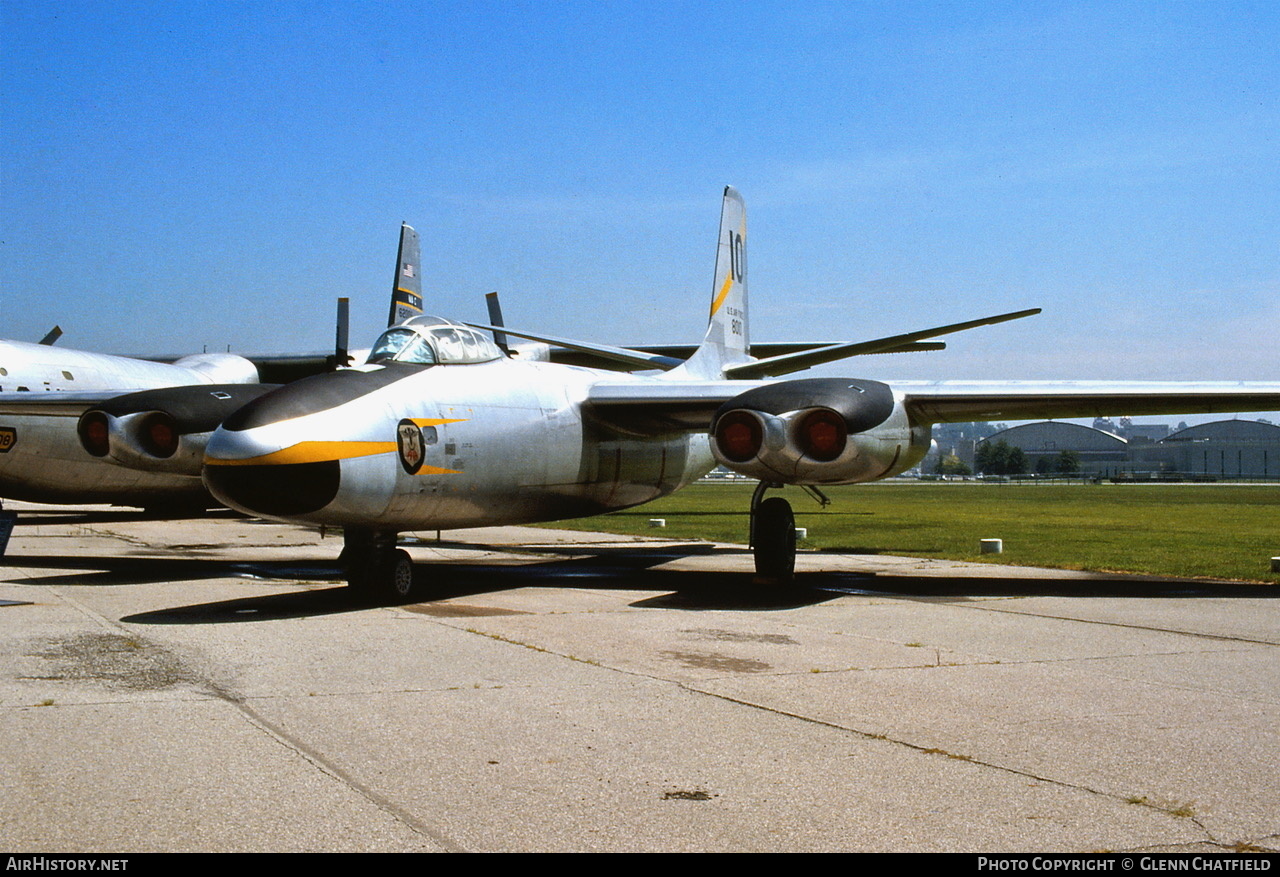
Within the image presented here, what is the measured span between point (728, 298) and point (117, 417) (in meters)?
9.77

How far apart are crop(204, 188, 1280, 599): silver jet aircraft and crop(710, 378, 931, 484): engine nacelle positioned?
17mm

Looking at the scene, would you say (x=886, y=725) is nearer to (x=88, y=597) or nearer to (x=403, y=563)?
(x=403, y=563)

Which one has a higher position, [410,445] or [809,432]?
[809,432]

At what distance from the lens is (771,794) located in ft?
15.0

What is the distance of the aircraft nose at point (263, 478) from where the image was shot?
9.28 m

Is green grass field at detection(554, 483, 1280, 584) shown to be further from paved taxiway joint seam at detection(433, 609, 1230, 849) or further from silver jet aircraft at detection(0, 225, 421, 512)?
paved taxiway joint seam at detection(433, 609, 1230, 849)

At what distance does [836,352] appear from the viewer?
1617 cm

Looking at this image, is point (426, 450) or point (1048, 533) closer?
point (426, 450)

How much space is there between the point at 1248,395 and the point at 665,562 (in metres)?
7.87

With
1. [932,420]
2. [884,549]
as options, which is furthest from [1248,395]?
[884,549]

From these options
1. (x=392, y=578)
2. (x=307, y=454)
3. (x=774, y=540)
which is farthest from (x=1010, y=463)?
(x=307, y=454)

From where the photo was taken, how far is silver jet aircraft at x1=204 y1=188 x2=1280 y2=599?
31.6 ft

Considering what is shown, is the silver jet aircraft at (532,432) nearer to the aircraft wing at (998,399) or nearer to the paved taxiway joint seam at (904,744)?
the aircraft wing at (998,399)

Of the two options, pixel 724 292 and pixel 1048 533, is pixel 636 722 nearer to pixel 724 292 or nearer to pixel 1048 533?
pixel 724 292
